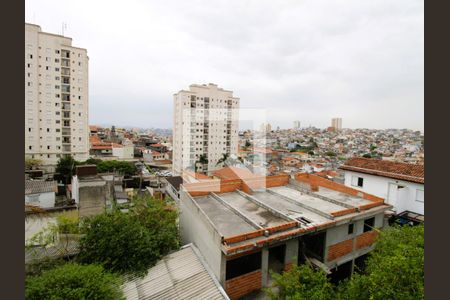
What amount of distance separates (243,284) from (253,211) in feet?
9.57

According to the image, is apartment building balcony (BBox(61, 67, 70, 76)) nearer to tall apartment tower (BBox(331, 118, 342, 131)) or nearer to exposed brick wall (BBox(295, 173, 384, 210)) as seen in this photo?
exposed brick wall (BBox(295, 173, 384, 210))

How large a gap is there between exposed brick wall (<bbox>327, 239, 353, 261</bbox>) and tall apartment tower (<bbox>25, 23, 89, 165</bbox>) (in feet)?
133

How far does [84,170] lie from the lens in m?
21.6

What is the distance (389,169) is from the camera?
13.4m

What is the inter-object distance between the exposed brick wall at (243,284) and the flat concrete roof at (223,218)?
127 cm

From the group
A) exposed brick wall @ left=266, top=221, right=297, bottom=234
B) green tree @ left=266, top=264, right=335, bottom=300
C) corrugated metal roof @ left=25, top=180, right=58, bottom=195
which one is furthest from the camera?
corrugated metal roof @ left=25, top=180, right=58, bottom=195

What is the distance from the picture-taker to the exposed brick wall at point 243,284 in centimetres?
679

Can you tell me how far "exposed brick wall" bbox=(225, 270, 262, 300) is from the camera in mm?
6789

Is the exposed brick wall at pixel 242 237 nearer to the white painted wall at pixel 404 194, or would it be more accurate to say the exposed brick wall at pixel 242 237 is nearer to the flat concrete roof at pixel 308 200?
the flat concrete roof at pixel 308 200

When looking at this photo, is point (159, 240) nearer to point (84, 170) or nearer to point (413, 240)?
point (413, 240)

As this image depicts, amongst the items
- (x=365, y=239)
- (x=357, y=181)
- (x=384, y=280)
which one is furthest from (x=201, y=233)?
(x=357, y=181)

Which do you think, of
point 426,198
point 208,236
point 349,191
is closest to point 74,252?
point 208,236

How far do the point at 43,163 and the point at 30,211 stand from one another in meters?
27.1

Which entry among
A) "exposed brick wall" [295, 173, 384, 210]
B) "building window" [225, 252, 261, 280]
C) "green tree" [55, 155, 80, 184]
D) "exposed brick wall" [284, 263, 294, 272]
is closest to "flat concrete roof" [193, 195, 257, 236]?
"building window" [225, 252, 261, 280]
